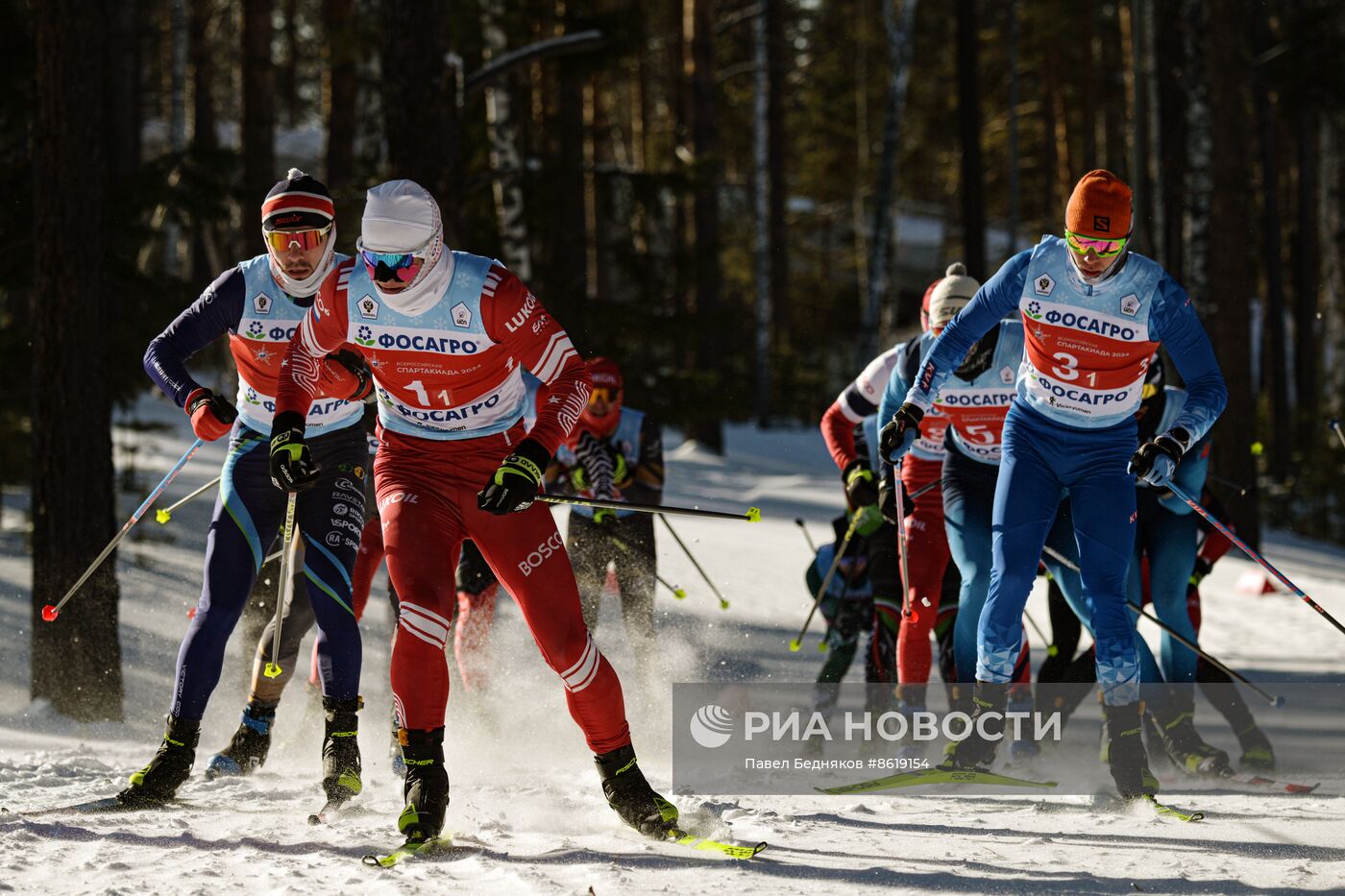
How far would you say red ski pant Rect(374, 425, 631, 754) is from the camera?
4.37 metres

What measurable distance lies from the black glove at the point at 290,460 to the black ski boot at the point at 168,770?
1.04 meters

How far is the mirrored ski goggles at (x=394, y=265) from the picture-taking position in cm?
441

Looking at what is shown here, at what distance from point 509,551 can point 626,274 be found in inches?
449

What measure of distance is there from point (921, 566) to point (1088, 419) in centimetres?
123

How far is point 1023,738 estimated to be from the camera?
6.02 metres

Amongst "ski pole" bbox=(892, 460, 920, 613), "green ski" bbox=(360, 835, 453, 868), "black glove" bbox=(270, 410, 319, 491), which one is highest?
"black glove" bbox=(270, 410, 319, 491)

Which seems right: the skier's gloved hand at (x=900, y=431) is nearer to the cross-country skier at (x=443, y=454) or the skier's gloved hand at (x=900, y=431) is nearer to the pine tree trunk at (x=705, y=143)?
the cross-country skier at (x=443, y=454)

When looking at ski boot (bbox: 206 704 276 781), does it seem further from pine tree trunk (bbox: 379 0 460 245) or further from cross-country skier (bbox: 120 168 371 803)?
pine tree trunk (bbox: 379 0 460 245)

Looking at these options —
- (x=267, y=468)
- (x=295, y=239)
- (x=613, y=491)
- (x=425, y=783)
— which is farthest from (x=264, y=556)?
(x=613, y=491)

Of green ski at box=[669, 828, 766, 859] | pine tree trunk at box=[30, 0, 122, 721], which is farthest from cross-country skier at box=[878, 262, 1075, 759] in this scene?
pine tree trunk at box=[30, 0, 122, 721]

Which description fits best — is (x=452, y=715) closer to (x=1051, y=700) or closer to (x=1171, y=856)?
(x=1051, y=700)

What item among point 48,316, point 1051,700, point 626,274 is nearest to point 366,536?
point 48,316

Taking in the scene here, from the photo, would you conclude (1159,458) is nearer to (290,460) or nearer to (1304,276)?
(290,460)

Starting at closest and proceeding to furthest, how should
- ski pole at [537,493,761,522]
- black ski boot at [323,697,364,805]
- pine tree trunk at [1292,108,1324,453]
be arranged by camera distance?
1. ski pole at [537,493,761,522]
2. black ski boot at [323,697,364,805]
3. pine tree trunk at [1292,108,1324,453]
